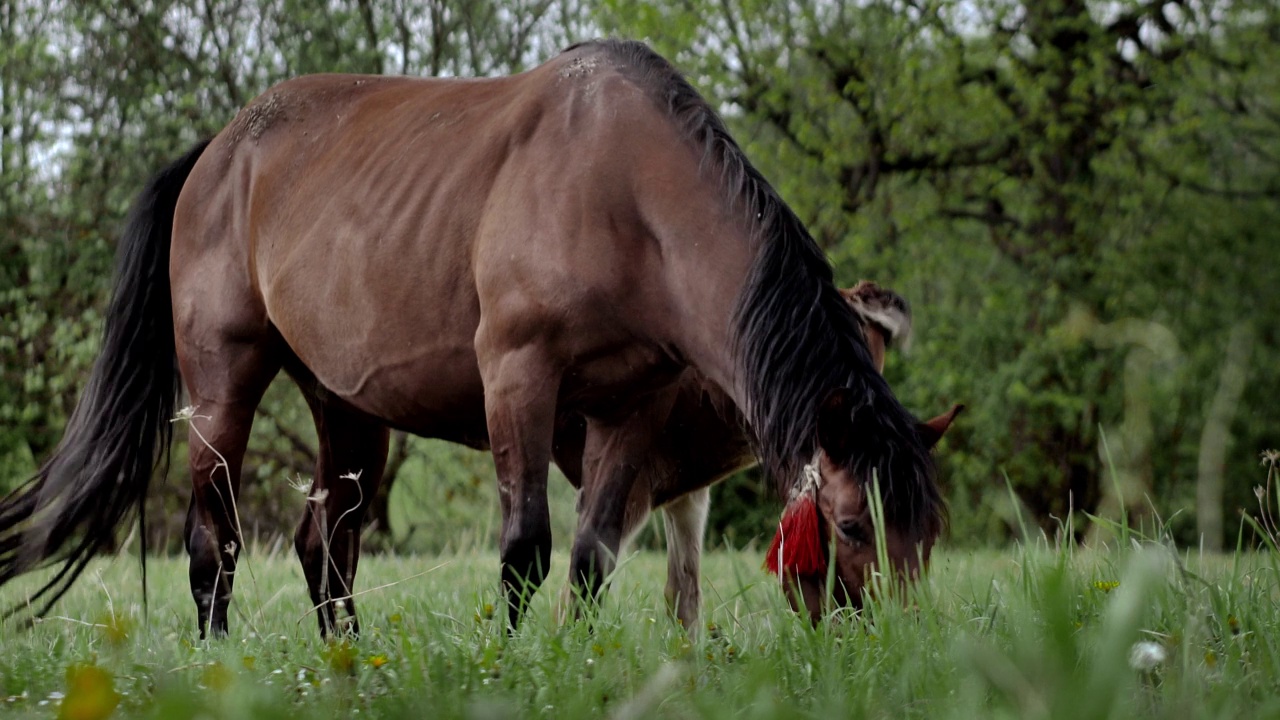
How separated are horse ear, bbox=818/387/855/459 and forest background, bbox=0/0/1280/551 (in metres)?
8.58

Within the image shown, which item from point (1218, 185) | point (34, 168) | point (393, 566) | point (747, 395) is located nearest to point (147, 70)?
point (34, 168)

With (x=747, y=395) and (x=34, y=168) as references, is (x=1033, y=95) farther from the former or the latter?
(x=747, y=395)

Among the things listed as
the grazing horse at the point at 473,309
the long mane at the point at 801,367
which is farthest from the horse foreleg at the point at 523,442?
the long mane at the point at 801,367

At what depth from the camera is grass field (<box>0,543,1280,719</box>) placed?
142 centimetres

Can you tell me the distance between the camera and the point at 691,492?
5027 millimetres

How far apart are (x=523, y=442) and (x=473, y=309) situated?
53 cm

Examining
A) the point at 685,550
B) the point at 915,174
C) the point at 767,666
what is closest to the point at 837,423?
the point at 767,666

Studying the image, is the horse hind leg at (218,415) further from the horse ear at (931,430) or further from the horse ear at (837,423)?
the horse ear at (931,430)

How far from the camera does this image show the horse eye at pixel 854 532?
3170 mm

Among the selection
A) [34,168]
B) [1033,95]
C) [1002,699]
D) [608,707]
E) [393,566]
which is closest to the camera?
[1002,699]

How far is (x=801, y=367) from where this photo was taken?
3.40 m

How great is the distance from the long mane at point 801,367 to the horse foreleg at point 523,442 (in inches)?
Result: 24.2

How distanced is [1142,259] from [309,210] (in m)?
10.2

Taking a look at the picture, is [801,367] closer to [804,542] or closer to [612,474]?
[804,542]
